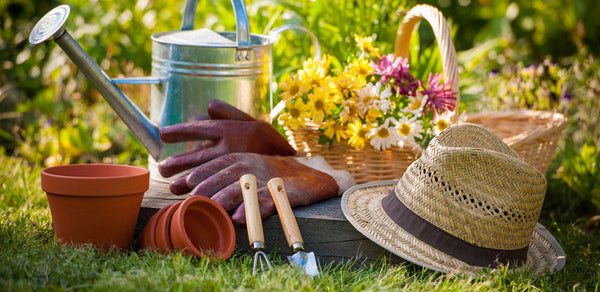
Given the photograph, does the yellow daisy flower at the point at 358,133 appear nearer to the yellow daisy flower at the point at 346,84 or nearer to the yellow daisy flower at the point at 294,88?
the yellow daisy flower at the point at 346,84

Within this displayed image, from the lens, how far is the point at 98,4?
525 centimetres

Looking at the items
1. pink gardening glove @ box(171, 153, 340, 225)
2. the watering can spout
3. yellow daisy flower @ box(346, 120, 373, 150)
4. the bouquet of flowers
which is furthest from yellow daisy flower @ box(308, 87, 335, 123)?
the watering can spout

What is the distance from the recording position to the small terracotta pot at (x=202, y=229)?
1.85 meters

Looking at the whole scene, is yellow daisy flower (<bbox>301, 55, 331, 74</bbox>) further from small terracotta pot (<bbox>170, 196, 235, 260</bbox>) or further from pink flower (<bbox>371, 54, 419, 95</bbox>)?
small terracotta pot (<bbox>170, 196, 235, 260</bbox>)

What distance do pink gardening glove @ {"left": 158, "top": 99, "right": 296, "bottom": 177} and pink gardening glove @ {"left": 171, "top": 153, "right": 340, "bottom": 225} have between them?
2.8 inches

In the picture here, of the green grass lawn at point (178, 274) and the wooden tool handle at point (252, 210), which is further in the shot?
the wooden tool handle at point (252, 210)

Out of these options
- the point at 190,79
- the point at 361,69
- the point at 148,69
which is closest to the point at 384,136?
the point at 361,69

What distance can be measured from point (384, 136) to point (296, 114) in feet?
1.27

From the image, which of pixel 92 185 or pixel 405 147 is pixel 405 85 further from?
pixel 92 185

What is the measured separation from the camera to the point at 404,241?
1.90 meters

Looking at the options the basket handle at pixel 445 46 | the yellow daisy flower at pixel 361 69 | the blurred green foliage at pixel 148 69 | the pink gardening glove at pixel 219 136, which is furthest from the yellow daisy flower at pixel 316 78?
the basket handle at pixel 445 46

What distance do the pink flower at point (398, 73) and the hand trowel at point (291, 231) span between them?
74 cm

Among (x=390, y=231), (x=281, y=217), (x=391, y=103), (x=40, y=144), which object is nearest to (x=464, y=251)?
(x=390, y=231)

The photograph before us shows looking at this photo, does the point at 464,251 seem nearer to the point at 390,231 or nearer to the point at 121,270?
the point at 390,231
